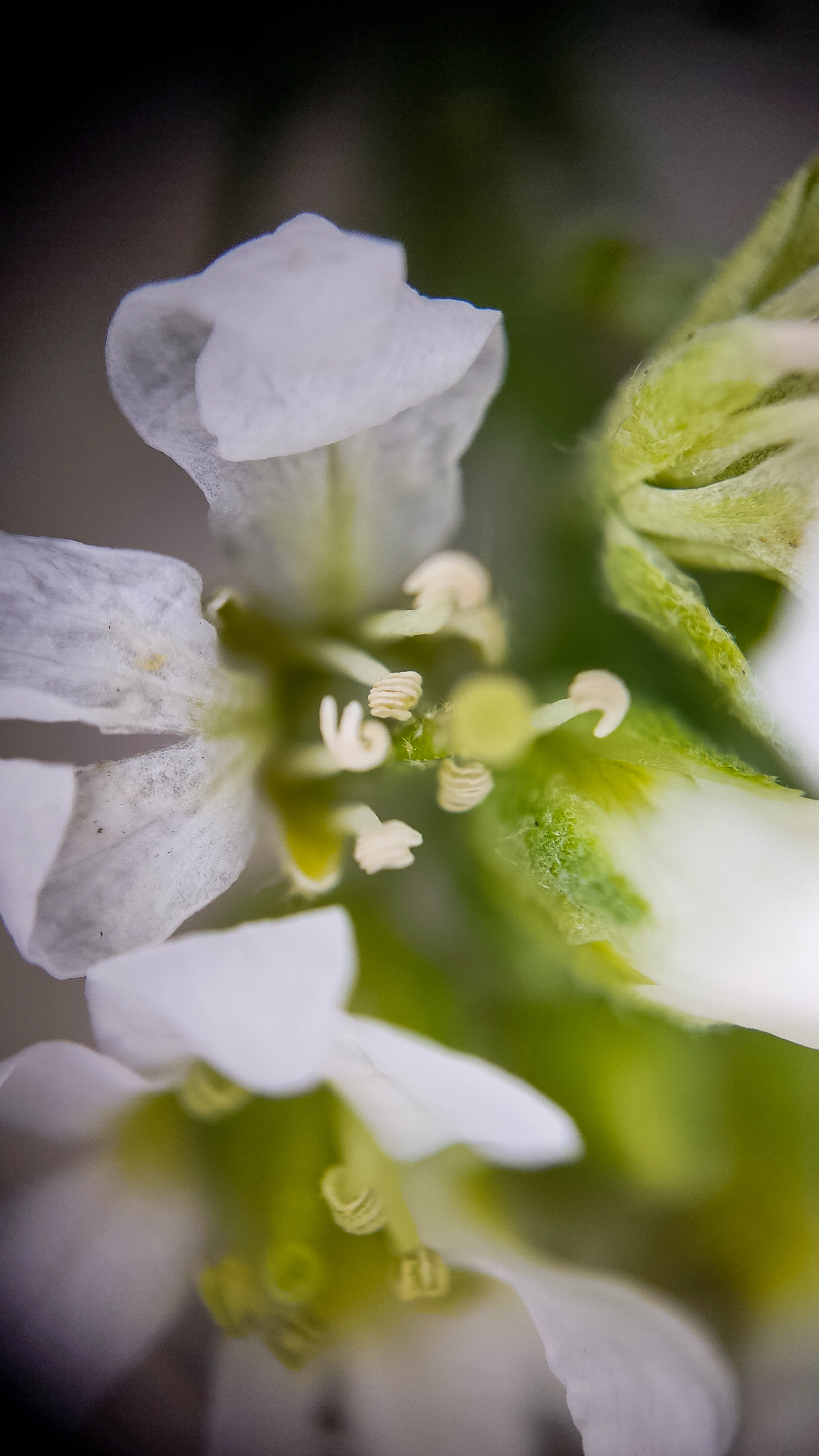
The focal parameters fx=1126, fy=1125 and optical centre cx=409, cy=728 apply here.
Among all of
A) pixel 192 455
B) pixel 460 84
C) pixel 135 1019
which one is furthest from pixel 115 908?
pixel 460 84

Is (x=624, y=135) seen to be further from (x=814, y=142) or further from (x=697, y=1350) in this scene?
(x=697, y=1350)

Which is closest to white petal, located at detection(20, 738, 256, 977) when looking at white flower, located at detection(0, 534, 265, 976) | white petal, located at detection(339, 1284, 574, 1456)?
white flower, located at detection(0, 534, 265, 976)

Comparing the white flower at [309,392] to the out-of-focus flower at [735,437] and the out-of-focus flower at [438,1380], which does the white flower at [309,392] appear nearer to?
the out-of-focus flower at [735,437]

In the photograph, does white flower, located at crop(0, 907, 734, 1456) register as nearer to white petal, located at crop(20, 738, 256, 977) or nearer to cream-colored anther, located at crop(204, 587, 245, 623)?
white petal, located at crop(20, 738, 256, 977)

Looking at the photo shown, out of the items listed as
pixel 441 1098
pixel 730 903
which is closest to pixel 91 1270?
pixel 441 1098

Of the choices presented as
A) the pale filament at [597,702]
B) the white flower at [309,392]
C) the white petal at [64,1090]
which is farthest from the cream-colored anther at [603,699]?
the white petal at [64,1090]

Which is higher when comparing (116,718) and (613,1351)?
(116,718)

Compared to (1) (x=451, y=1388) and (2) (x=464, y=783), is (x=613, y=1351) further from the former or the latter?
(2) (x=464, y=783)
